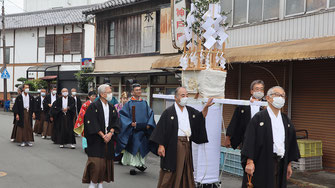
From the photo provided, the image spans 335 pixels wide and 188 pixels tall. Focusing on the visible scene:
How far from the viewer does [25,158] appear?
9.93 m

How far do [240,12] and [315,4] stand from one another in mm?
2728

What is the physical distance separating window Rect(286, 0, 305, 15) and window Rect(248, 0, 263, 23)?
3.12ft

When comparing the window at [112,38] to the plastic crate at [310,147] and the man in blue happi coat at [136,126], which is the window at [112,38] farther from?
the plastic crate at [310,147]

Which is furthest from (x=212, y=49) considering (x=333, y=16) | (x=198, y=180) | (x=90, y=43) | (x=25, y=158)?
(x=90, y=43)

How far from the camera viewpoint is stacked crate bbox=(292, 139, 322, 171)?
8.74 metres

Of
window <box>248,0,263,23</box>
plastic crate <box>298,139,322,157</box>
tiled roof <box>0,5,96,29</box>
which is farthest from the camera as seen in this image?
tiled roof <box>0,5,96,29</box>

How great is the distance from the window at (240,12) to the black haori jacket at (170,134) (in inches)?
245

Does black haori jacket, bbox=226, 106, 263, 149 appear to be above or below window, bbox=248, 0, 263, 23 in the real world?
below

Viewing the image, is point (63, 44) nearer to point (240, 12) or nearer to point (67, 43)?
point (67, 43)

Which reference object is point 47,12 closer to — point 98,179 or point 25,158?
point 25,158

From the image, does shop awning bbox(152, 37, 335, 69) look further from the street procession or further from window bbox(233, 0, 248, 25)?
window bbox(233, 0, 248, 25)

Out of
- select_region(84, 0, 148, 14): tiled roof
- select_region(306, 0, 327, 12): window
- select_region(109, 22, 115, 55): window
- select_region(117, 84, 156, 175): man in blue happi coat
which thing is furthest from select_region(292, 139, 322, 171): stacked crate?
select_region(109, 22, 115, 55): window

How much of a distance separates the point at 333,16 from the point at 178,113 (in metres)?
5.14

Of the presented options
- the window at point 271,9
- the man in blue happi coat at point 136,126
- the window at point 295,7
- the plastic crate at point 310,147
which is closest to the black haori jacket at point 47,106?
the man in blue happi coat at point 136,126
